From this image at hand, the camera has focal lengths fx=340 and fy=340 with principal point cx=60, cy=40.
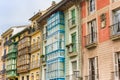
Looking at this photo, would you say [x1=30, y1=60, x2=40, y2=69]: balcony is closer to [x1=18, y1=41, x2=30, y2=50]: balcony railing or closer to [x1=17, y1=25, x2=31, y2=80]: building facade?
[x1=17, y1=25, x2=31, y2=80]: building facade

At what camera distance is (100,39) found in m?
31.8

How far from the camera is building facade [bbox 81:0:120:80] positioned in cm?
2964

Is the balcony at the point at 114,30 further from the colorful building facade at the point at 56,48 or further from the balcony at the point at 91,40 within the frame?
the colorful building facade at the point at 56,48

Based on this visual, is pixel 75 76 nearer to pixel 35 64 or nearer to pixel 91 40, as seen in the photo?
pixel 91 40

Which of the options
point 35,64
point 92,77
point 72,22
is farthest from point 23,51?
point 92,77

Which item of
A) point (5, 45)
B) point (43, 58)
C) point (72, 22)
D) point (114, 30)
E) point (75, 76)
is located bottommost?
point (75, 76)

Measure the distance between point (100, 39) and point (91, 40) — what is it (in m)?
1.81

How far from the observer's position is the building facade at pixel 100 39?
2964 centimetres

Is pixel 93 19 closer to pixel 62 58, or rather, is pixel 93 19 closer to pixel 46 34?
pixel 62 58

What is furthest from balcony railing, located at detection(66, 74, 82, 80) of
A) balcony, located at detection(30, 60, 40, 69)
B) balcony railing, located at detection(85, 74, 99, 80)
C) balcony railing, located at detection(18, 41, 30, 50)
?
balcony railing, located at detection(18, 41, 30, 50)

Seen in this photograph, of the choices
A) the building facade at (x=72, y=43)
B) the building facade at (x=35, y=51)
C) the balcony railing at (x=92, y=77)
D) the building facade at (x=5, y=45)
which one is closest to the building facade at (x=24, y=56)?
the building facade at (x=35, y=51)

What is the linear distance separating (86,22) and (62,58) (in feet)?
19.3

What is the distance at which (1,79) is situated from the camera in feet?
222

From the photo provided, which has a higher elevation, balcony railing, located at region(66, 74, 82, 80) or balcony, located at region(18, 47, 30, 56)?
balcony, located at region(18, 47, 30, 56)
